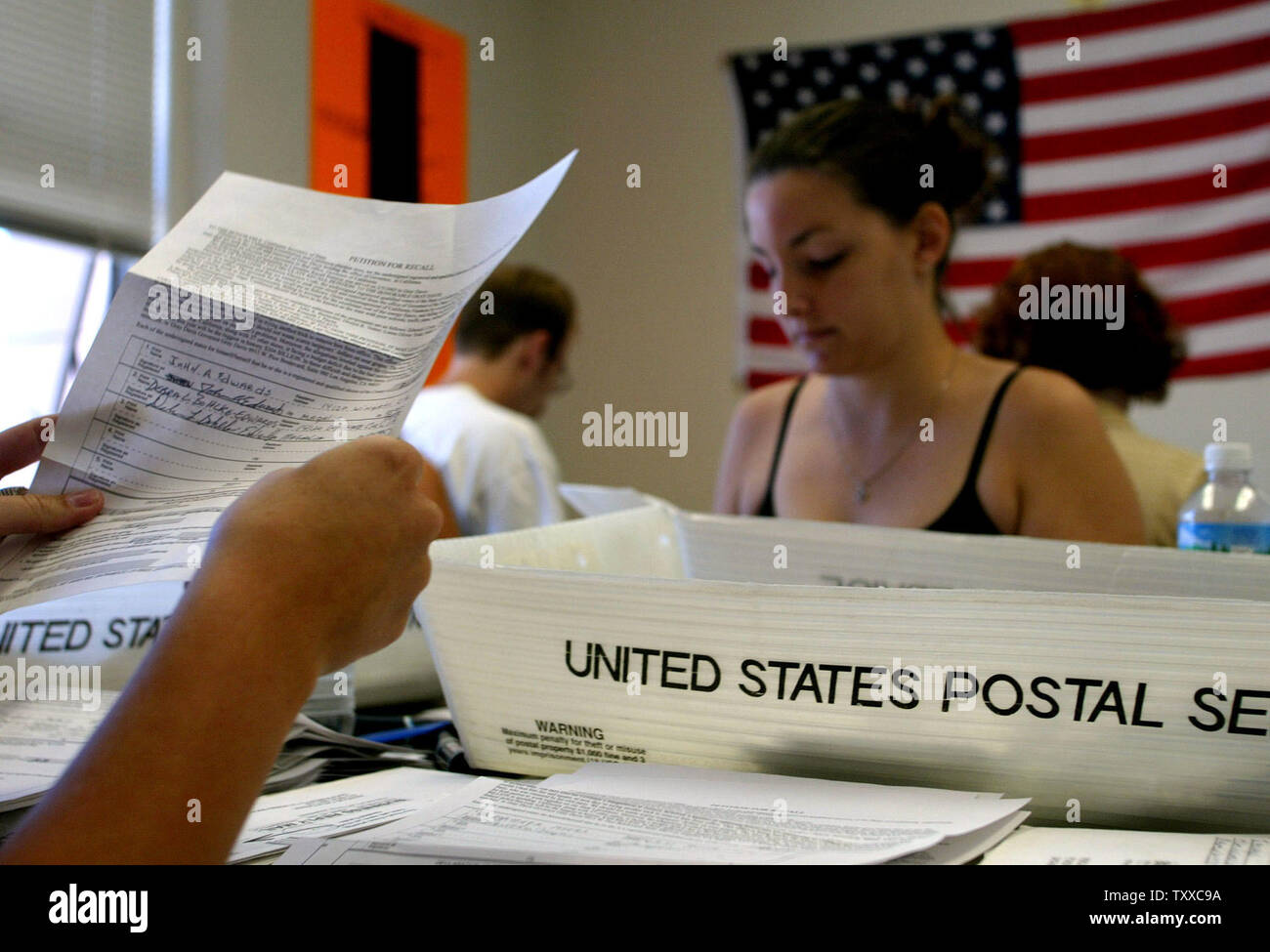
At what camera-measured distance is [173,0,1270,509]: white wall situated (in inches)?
129

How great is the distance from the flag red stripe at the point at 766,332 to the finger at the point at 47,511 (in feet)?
9.38

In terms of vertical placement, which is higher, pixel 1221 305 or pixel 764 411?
pixel 1221 305

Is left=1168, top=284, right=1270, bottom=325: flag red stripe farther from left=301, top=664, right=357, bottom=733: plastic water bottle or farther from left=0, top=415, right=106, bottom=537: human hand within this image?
left=0, top=415, right=106, bottom=537: human hand

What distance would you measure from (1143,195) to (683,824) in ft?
9.54

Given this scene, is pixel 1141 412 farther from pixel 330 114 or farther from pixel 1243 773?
pixel 1243 773

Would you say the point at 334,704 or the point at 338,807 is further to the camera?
the point at 334,704

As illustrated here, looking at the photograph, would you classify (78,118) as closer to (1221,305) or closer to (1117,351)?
(1117,351)

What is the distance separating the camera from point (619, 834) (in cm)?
40

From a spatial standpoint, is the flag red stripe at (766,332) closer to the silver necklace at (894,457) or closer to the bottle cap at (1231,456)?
the silver necklace at (894,457)

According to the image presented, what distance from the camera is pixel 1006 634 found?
436mm

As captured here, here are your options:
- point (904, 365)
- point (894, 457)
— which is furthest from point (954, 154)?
point (894, 457)
